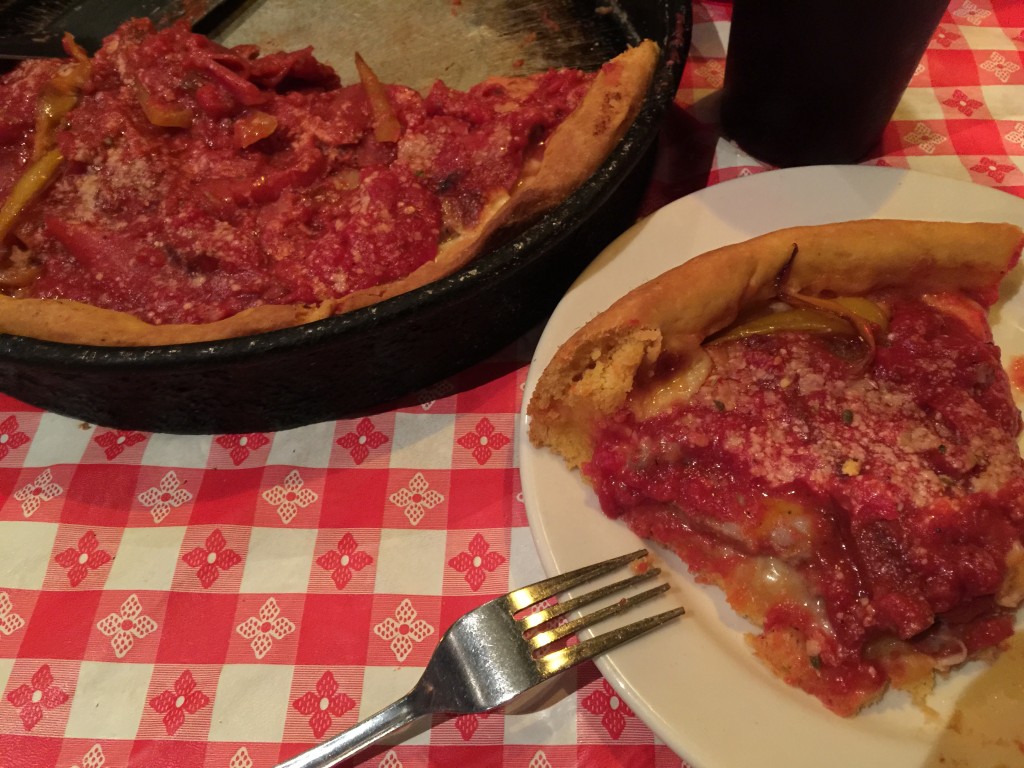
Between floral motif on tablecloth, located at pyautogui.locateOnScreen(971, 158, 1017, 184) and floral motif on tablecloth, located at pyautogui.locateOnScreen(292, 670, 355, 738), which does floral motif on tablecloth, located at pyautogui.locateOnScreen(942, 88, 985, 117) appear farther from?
floral motif on tablecloth, located at pyautogui.locateOnScreen(292, 670, 355, 738)

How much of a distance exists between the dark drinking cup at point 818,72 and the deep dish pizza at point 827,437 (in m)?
0.50

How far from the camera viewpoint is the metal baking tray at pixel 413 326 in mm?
1305

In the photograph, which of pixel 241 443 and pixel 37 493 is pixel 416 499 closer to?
pixel 241 443

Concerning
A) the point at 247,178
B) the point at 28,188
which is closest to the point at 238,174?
the point at 247,178

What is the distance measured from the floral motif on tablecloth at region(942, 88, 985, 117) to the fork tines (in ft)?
5.66

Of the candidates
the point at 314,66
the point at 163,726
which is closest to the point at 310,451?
the point at 163,726

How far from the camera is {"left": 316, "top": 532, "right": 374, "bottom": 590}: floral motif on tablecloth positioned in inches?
56.6

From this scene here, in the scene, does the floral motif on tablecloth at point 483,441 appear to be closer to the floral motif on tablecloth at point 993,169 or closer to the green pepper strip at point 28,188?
the green pepper strip at point 28,188

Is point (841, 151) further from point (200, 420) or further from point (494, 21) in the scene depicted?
point (200, 420)

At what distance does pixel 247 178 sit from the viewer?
1714 millimetres

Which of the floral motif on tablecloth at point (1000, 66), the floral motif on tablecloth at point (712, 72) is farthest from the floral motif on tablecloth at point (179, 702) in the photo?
the floral motif on tablecloth at point (1000, 66)

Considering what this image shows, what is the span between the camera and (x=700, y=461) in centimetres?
132

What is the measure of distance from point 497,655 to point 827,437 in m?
0.68

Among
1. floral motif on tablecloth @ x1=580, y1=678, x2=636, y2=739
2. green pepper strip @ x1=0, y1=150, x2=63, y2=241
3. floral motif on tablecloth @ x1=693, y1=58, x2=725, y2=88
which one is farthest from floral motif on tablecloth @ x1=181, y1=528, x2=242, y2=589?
floral motif on tablecloth @ x1=693, y1=58, x2=725, y2=88
